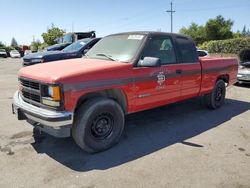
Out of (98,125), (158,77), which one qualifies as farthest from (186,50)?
(98,125)

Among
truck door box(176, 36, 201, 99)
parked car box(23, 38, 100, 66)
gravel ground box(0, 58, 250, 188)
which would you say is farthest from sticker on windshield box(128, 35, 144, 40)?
parked car box(23, 38, 100, 66)

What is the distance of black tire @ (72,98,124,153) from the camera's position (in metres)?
4.02

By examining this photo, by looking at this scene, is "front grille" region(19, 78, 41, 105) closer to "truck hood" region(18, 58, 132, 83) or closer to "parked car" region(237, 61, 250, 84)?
"truck hood" region(18, 58, 132, 83)

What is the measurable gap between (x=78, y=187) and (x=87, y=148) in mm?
922

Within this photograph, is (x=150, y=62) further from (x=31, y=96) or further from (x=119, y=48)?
(x=31, y=96)

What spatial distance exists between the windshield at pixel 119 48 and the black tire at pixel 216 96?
9.29 feet

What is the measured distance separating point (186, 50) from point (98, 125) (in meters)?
2.76

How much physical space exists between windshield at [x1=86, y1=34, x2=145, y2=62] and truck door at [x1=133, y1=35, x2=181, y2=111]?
0.21 m

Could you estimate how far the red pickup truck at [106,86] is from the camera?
3.80m

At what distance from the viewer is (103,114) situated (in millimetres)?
4305

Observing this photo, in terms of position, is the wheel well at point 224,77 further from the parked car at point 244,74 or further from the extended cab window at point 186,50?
the parked car at point 244,74

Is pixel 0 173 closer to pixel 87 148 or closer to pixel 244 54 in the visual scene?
pixel 87 148

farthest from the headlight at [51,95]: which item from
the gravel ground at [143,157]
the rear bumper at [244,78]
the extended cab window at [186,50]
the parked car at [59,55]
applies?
the rear bumper at [244,78]

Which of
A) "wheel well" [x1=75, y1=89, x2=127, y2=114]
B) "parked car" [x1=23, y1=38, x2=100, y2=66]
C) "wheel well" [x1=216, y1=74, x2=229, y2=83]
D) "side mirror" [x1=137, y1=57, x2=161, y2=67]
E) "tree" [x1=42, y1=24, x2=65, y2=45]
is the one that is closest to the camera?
"wheel well" [x1=75, y1=89, x2=127, y2=114]
